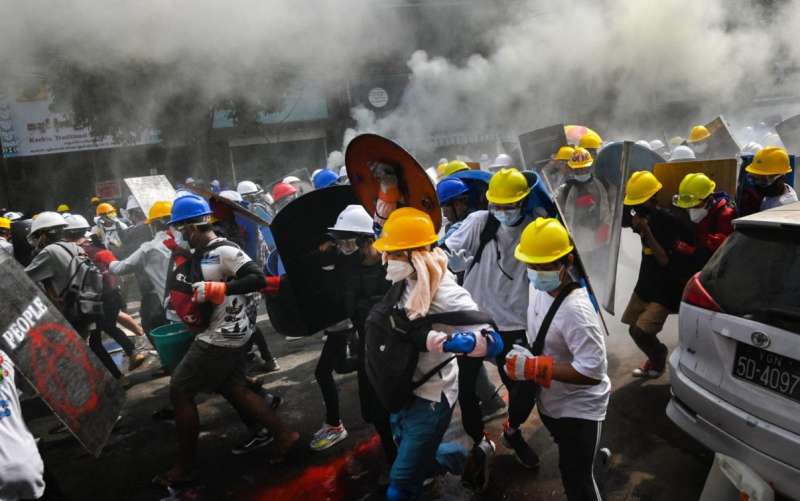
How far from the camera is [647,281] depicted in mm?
4020

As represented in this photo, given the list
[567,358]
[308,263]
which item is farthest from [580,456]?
[308,263]

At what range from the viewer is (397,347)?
226 cm

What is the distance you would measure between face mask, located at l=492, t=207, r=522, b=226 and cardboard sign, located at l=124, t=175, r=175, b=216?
173 inches

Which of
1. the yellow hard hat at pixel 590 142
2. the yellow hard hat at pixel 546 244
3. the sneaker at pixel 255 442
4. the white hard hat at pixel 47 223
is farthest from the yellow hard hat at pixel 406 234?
the yellow hard hat at pixel 590 142

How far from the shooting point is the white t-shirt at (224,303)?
330 cm

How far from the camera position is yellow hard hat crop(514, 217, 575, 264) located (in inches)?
90.4

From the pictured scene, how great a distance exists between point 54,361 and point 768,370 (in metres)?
3.50

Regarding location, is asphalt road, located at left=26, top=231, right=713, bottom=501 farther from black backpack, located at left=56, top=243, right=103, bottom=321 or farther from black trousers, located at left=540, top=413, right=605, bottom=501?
black backpack, located at left=56, top=243, right=103, bottom=321

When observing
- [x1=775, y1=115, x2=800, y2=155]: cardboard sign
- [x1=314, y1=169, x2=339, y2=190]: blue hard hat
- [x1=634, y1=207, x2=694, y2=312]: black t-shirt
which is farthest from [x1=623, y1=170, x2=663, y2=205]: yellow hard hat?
[x1=775, y1=115, x2=800, y2=155]: cardboard sign

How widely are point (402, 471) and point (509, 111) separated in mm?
19102

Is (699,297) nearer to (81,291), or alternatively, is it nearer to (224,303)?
(224,303)

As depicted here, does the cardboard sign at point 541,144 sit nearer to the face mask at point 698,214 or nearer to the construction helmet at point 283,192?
the face mask at point 698,214

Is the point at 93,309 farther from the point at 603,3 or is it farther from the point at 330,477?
the point at 603,3

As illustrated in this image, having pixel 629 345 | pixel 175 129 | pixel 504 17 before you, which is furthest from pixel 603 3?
pixel 629 345
